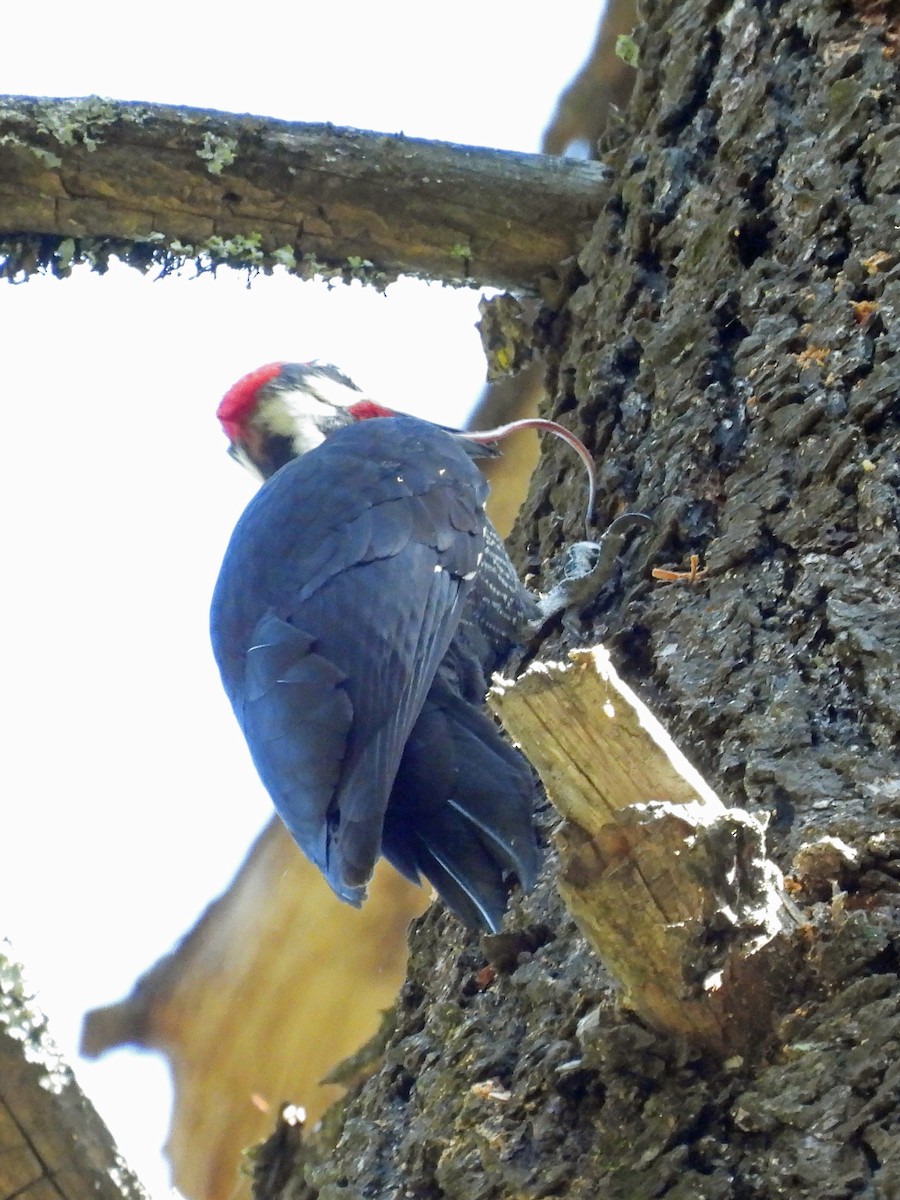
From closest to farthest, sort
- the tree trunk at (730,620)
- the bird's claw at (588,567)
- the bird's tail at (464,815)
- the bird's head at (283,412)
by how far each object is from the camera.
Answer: the tree trunk at (730,620) → the bird's tail at (464,815) → the bird's claw at (588,567) → the bird's head at (283,412)

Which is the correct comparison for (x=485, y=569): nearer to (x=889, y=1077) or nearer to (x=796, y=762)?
(x=796, y=762)

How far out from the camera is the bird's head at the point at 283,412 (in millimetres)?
2787

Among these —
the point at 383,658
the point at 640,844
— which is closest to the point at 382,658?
the point at 383,658

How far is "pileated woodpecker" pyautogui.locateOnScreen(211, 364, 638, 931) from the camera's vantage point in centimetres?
159

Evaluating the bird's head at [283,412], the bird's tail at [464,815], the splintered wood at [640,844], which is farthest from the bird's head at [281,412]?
the splintered wood at [640,844]

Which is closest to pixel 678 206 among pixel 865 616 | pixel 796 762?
pixel 865 616

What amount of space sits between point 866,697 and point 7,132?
1.73 meters

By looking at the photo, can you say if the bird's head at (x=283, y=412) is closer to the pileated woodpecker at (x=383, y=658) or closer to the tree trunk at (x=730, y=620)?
the pileated woodpecker at (x=383, y=658)

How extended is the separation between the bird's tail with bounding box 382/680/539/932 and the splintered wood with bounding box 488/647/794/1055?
0.56 m

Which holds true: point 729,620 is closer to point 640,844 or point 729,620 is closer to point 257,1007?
point 640,844

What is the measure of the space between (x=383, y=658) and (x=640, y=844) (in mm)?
891

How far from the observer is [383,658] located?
177 centimetres

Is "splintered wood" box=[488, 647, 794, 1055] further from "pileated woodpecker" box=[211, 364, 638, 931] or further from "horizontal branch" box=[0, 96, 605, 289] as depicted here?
"horizontal branch" box=[0, 96, 605, 289]

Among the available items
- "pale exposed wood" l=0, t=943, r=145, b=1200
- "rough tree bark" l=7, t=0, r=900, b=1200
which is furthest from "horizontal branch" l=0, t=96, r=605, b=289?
"pale exposed wood" l=0, t=943, r=145, b=1200
